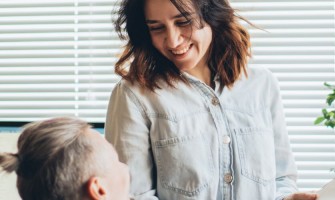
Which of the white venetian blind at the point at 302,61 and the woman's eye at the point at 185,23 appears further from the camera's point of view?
the white venetian blind at the point at 302,61

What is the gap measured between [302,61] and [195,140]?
1.22 meters

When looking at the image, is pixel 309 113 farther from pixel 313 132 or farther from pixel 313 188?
pixel 313 188

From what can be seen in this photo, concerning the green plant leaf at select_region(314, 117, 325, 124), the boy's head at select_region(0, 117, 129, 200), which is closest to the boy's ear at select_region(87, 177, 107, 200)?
the boy's head at select_region(0, 117, 129, 200)

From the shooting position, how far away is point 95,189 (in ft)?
4.15

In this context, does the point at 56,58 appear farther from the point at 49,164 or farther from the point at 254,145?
the point at 49,164

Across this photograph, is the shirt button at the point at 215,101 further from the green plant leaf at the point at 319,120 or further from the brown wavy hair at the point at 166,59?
the green plant leaf at the point at 319,120

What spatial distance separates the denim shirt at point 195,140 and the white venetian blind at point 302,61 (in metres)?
0.98

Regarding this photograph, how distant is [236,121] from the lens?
185 cm

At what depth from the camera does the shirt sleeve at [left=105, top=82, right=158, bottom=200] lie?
175 centimetres

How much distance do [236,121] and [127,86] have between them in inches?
13.0

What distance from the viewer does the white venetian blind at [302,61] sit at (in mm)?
2820

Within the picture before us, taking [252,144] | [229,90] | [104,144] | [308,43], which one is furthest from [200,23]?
[308,43]

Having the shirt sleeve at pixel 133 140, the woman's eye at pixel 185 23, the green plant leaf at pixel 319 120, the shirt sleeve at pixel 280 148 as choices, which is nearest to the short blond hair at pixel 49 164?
the shirt sleeve at pixel 133 140

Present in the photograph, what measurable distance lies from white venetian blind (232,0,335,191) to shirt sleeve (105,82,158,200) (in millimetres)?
1151
